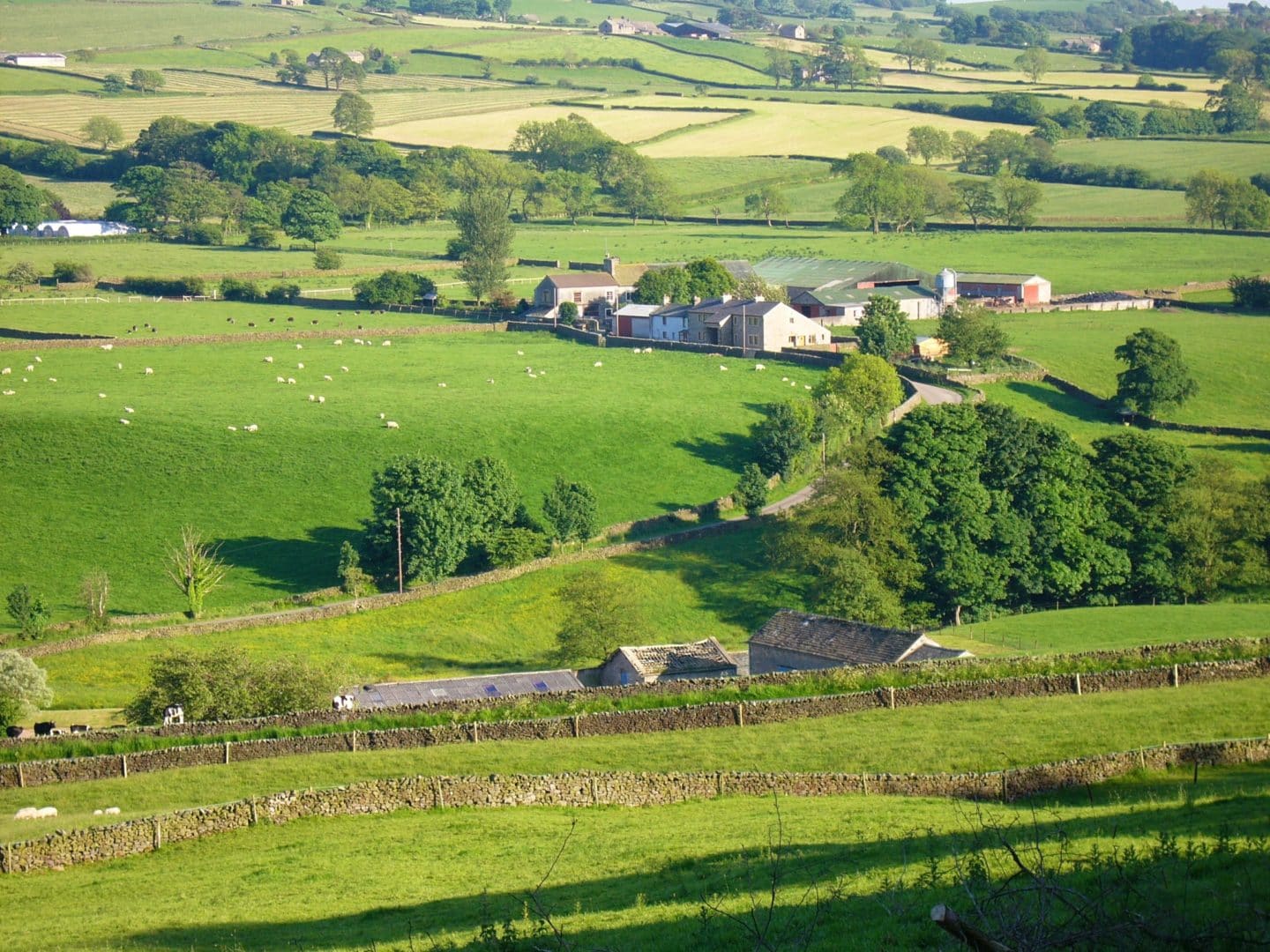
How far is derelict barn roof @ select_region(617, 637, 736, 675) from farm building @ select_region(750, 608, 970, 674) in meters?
1.14

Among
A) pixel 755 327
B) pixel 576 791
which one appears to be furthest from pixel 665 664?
pixel 755 327

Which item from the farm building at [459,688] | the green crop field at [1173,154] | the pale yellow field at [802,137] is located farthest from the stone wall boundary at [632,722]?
the pale yellow field at [802,137]

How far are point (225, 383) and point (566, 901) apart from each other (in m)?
63.7

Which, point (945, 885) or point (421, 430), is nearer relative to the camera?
point (945, 885)

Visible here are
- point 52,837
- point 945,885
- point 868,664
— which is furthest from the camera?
point 868,664

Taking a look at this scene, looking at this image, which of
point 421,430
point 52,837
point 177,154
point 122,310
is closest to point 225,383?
point 421,430

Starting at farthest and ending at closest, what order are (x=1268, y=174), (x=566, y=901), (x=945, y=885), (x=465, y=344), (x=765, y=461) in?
1. (x=1268, y=174)
2. (x=465, y=344)
3. (x=765, y=461)
4. (x=566, y=901)
5. (x=945, y=885)

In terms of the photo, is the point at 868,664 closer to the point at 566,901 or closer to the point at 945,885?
the point at 566,901

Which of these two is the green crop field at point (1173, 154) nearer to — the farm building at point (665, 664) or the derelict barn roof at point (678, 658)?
the derelict barn roof at point (678, 658)

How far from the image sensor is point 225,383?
80.8 m

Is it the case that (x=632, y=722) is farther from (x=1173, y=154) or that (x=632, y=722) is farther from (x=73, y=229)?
(x=1173, y=154)

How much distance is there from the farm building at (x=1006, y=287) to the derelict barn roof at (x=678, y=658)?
6869cm

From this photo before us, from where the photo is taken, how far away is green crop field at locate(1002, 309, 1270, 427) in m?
79.2

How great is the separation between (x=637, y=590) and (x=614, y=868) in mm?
31760
